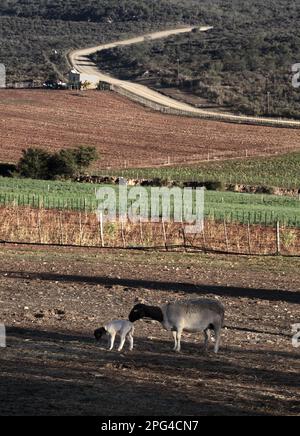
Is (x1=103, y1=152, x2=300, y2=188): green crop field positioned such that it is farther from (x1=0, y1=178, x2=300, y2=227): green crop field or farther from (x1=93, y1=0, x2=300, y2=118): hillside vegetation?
(x1=93, y1=0, x2=300, y2=118): hillside vegetation

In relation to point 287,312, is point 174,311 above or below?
above

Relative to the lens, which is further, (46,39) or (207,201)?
(46,39)

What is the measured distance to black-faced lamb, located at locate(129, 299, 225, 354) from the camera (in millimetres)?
17984

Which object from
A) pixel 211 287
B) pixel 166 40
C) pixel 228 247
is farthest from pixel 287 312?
pixel 166 40

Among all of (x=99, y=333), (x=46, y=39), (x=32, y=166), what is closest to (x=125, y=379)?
(x=99, y=333)

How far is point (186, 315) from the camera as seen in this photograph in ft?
59.0

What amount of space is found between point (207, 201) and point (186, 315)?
36.2 metres

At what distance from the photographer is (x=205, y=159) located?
7956 cm

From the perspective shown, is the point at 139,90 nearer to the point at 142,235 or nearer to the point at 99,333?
the point at 142,235

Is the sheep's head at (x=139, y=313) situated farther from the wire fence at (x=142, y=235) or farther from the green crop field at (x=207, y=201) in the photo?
the green crop field at (x=207, y=201)

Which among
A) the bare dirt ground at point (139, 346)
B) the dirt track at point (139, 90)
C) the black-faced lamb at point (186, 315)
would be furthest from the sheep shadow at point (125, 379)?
the dirt track at point (139, 90)

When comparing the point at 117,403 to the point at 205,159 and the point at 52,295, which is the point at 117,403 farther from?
the point at 205,159

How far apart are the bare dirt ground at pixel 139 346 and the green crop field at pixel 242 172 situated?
36.6 meters

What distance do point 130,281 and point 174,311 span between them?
418 inches
